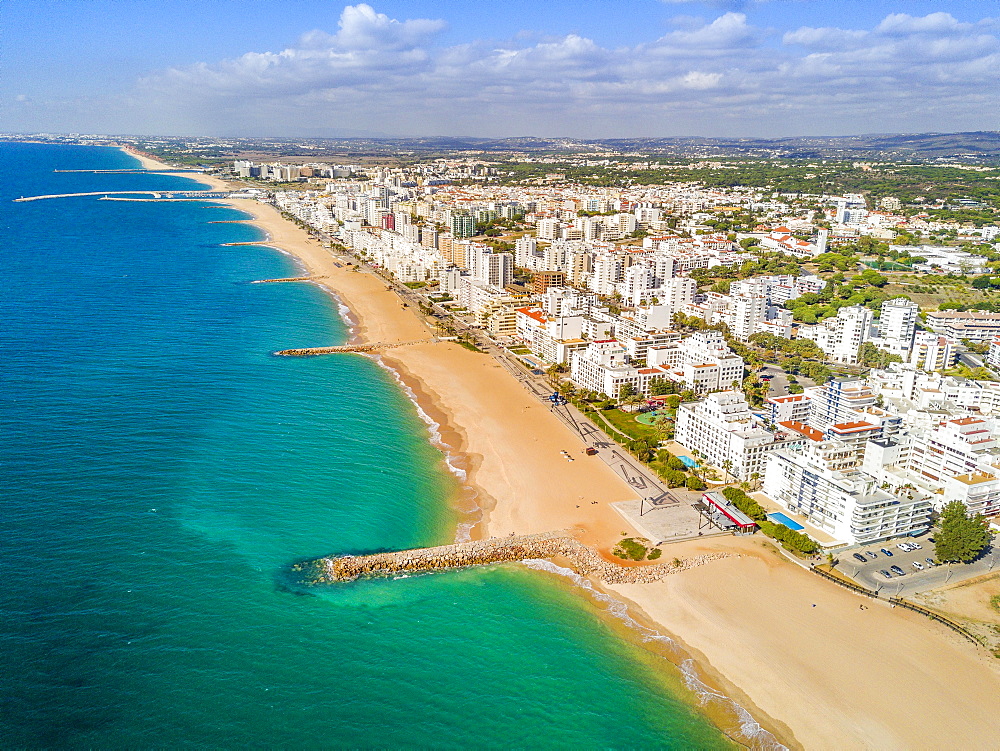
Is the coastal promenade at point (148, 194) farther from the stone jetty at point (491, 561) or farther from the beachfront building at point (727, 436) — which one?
the beachfront building at point (727, 436)

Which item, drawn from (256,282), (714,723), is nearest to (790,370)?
(714,723)

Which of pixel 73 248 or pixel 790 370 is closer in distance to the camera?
pixel 790 370

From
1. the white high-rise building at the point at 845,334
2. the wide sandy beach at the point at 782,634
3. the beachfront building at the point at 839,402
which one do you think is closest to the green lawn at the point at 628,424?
the wide sandy beach at the point at 782,634

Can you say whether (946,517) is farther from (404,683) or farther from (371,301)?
(371,301)

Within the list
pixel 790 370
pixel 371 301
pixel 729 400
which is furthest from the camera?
pixel 371 301

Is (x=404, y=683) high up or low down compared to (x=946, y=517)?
down

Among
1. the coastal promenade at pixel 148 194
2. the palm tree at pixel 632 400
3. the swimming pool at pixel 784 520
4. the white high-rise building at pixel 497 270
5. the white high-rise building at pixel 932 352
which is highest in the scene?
the coastal promenade at pixel 148 194

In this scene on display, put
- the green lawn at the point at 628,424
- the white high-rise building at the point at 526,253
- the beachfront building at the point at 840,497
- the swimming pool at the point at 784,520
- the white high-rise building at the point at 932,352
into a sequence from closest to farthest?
the beachfront building at the point at 840,497, the swimming pool at the point at 784,520, the green lawn at the point at 628,424, the white high-rise building at the point at 932,352, the white high-rise building at the point at 526,253
